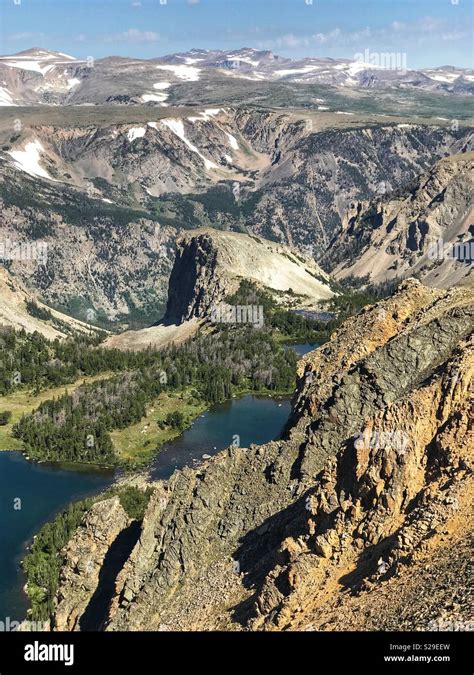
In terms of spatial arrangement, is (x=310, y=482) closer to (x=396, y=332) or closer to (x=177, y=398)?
(x=396, y=332)

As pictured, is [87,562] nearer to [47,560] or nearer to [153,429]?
[47,560]

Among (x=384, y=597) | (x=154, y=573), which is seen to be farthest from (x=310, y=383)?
(x=384, y=597)

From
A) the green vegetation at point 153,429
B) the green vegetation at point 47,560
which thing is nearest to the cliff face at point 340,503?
the green vegetation at point 47,560

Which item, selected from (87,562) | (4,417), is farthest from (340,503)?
(4,417)

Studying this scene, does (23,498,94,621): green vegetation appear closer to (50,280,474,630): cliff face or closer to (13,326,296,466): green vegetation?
(50,280,474,630): cliff face

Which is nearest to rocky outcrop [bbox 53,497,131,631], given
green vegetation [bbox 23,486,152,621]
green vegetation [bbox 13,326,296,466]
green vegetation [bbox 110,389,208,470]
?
green vegetation [bbox 23,486,152,621]

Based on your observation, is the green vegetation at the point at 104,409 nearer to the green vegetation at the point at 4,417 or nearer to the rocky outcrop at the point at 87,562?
the green vegetation at the point at 4,417
